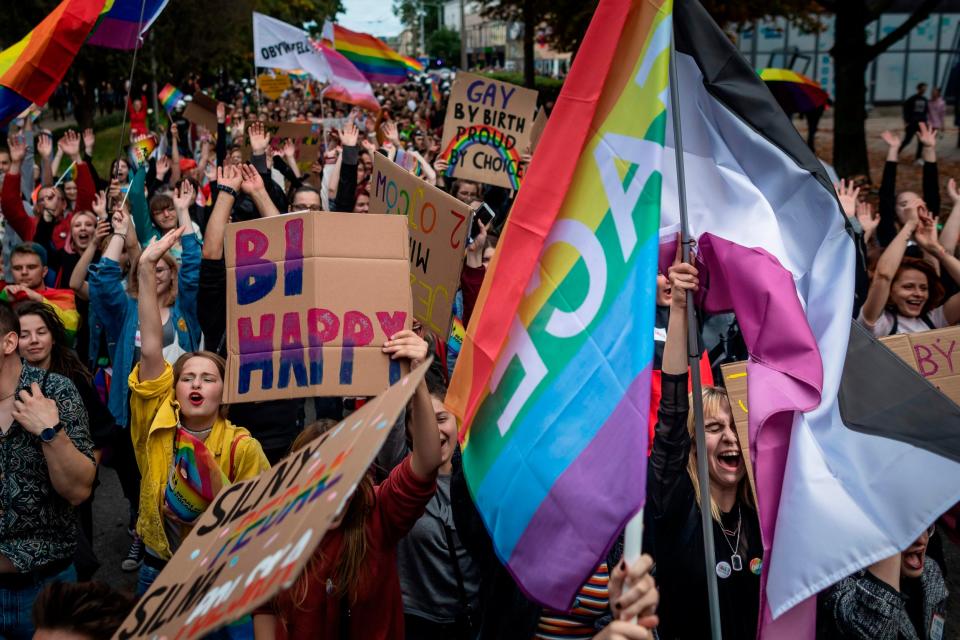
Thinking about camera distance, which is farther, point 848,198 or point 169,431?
point 848,198

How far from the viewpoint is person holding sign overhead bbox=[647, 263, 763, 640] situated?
3.02m

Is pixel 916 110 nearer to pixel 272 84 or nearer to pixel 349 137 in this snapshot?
pixel 272 84

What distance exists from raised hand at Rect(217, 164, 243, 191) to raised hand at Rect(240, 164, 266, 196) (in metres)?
0.09

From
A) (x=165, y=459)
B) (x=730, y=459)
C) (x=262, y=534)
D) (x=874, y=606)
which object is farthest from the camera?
(x=165, y=459)

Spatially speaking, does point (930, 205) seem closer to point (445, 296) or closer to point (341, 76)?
point (445, 296)

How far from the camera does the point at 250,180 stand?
5742mm

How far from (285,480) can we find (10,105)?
477 centimetres

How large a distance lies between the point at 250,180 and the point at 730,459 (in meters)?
3.45

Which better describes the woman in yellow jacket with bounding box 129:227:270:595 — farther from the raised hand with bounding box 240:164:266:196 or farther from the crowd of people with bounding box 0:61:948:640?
the raised hand with bounding box 240:164:266:196

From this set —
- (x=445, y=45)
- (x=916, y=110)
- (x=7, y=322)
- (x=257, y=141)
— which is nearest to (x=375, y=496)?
(x=7, y=322)

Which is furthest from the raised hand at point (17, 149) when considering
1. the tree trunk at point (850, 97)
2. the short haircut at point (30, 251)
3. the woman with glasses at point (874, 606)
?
the tree trunk at point (850, 97)

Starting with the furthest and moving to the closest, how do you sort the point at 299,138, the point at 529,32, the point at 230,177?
the point at 529,32, the point at 299,138, the point at 230,177

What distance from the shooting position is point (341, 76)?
1488cm

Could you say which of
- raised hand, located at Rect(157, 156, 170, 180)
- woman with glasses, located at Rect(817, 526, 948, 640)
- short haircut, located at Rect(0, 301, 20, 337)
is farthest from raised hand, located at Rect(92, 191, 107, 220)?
woman with glasses, located at Rect(817, 526, 948, 640)
